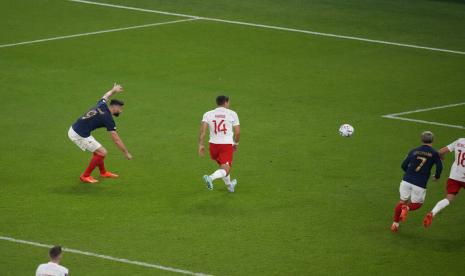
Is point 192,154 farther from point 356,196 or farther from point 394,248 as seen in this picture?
point 394,248

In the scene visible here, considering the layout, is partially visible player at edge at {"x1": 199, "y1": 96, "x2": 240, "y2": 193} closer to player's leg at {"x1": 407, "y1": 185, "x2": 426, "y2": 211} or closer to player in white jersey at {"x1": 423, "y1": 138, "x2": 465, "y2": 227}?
player's leg at {"x1": 407, "y1": 185, "x2": 426, "y2": 211}

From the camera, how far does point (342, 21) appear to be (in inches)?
1561

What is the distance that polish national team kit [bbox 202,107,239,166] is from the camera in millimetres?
21109

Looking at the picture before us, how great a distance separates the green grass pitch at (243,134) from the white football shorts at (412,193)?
0.69 meters

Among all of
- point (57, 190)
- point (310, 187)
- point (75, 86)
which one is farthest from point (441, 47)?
point (57, 190)

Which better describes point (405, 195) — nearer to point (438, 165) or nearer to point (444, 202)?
point (444, 202)

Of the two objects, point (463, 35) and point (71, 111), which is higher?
point (463, 35)

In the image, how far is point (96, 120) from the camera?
2198cm

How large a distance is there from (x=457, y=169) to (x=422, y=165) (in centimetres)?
86

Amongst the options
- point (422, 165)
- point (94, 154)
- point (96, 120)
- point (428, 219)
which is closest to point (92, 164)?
point (94, 154)

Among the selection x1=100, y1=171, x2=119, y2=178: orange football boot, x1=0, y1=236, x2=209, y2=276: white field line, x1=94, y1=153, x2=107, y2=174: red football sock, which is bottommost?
x1=0, y1=236, x2=209, y2=276: white field line

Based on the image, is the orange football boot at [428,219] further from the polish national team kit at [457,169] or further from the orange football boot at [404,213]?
the polish national team kit at [457,169]

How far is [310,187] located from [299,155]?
2.42m

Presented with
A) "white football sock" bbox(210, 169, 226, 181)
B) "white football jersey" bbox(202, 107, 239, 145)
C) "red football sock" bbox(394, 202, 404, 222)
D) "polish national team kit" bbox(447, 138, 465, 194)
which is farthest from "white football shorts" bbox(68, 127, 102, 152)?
"polish national team kit" bbox(447, 138, 465, 194)
